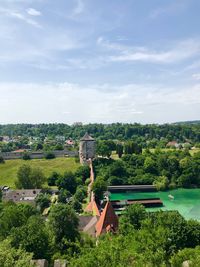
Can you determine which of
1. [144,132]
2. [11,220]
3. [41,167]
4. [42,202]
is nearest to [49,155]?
[41,167]

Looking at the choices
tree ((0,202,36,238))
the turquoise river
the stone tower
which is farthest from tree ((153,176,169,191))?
tree ((0,202,36,238))

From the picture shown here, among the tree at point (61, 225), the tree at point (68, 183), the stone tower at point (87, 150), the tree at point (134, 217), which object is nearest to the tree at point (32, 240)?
the tree at point (61, 225)

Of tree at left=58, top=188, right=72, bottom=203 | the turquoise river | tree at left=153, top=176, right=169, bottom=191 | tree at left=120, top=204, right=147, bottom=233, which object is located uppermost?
tree at left=120, top=204, right=147, bottom=233

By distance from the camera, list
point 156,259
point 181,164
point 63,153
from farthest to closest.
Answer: point 63,153 → point 181,164 → point 156,259

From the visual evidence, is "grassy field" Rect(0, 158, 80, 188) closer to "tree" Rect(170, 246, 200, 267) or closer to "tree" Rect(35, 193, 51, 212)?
"tree" Rect(35, 193, 51, 212)

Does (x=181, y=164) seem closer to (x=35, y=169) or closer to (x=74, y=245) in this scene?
(x=35, y=169)

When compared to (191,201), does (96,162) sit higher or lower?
higher

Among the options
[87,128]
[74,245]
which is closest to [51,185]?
[74,245]
